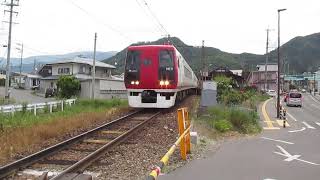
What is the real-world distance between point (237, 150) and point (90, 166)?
4.90 m

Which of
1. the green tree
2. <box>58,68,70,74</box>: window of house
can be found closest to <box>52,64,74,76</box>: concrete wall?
<box>58,68,70,74</box>: window of house

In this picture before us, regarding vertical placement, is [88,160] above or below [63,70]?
below

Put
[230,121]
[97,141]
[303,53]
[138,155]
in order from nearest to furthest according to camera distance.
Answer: [138,155] → [97,141] → [230,121] → [303,53]

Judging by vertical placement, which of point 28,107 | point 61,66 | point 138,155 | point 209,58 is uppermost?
point 209,58

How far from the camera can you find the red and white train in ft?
65.4

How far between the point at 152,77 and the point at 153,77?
0.16ft

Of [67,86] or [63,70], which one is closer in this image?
[67,86]

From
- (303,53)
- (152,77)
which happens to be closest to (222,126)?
(152,77)

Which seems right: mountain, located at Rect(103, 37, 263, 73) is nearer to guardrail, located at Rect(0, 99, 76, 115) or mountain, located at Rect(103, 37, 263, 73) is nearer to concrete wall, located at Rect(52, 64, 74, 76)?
concrete wall, located at Rect(52, 64, 74, 76)

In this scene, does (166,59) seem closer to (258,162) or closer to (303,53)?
(258,162)

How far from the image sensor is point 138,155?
950cm

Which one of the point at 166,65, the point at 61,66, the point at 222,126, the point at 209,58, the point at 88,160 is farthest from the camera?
the point at 209,58

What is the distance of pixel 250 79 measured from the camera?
99438 millimetres

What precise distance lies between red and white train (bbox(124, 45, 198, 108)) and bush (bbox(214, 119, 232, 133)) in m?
4.65
